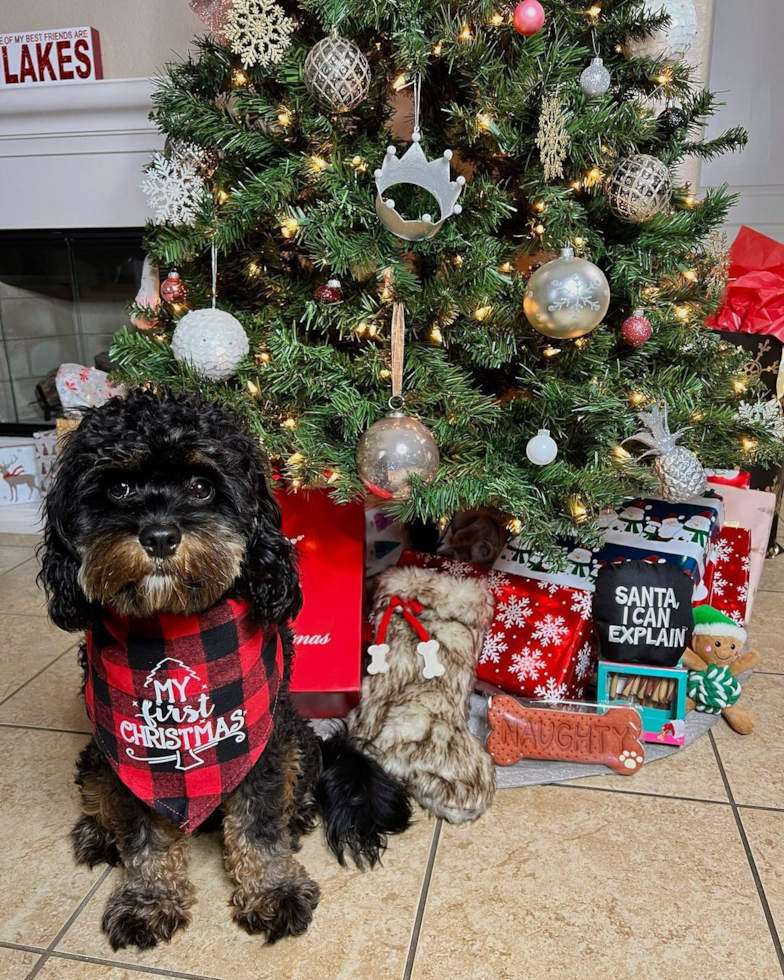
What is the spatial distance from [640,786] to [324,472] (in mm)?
868

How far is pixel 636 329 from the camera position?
61.6 inches

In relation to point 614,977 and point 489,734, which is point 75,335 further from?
point 614,977

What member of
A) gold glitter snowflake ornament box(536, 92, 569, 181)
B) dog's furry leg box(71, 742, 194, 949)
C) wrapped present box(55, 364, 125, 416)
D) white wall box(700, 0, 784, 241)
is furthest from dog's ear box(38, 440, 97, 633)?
white wall box(700, 0, 784, 241)

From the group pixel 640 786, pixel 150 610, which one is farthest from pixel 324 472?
pixel 640 786

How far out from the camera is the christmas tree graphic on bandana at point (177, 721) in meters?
1.06

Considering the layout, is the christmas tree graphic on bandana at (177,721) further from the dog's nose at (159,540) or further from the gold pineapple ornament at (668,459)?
the gold pineapple ornament at (668,459)

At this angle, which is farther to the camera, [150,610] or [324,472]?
[324,472]

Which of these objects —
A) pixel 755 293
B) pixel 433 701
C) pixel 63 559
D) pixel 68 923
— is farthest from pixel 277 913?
pixel 755 293

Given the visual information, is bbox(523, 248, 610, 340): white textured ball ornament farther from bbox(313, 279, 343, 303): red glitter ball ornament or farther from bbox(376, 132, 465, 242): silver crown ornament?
bbox(313, 279, 343, 303): red glitter ball ornament

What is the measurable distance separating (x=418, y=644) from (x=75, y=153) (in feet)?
7.46

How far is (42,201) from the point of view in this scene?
2818mm

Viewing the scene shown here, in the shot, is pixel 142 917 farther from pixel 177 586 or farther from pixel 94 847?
pixel 177 586

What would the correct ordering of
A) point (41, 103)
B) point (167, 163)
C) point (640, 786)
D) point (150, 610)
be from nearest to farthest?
point (150, 610)
point (640, 786)
point (167, 163)
point (41, 103)

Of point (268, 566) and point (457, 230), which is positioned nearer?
point (268, 566)
